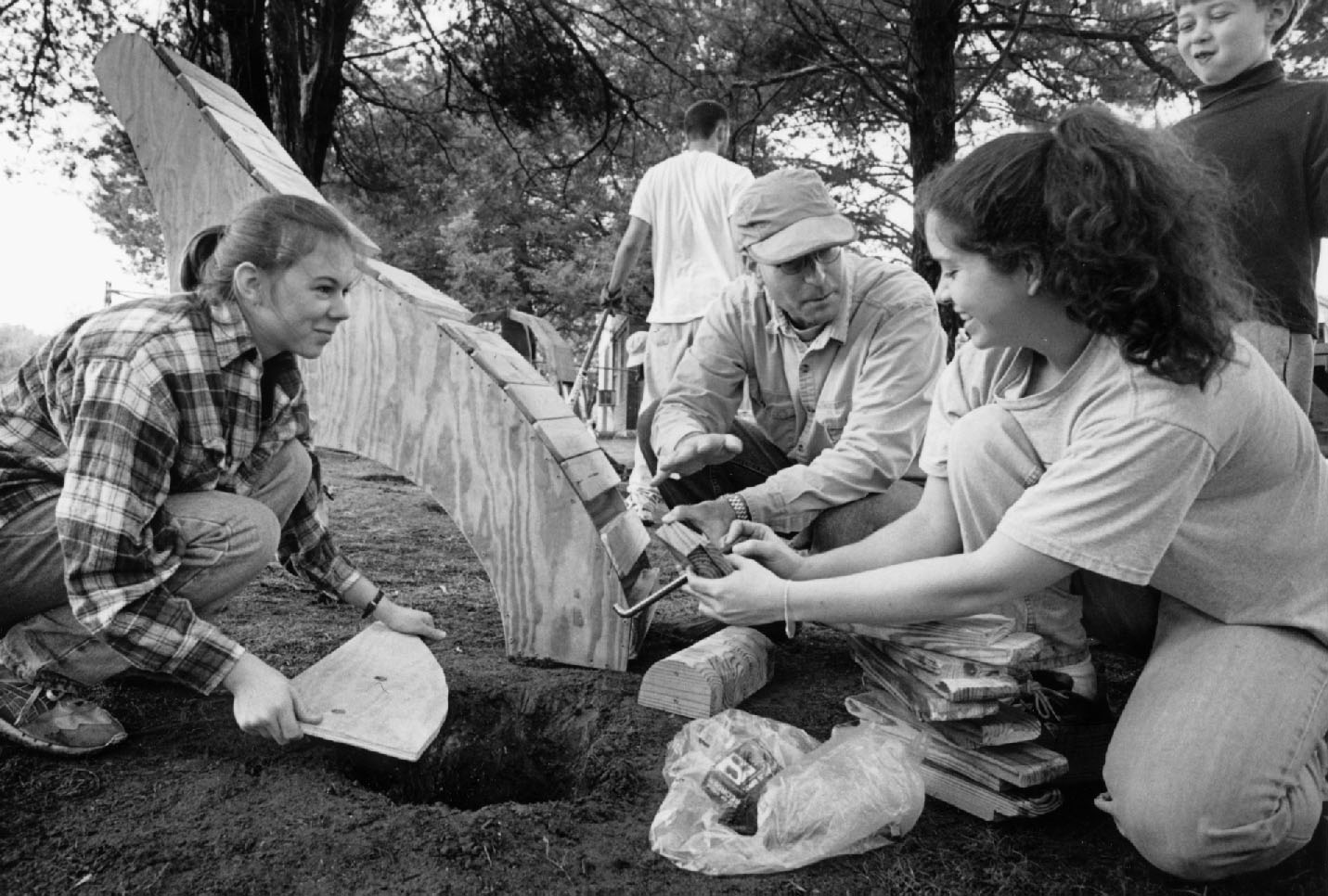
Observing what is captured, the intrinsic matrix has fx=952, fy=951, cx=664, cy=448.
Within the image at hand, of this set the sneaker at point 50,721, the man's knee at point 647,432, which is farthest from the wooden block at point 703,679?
the sneaker at point 50,721

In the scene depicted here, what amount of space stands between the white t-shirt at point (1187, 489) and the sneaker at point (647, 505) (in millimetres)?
2812

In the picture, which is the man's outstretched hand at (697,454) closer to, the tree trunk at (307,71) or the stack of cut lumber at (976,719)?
the stack of cut lumber at (976,719)

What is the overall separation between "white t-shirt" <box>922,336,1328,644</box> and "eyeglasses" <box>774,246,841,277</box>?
2.96 feet

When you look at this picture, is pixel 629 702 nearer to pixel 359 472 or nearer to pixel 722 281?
pixel 722 281

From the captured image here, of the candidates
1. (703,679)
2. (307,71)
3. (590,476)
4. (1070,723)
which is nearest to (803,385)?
(590,476)

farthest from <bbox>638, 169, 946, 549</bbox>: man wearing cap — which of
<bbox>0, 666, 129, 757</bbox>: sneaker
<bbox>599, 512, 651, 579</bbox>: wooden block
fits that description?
<bbox>0, 666, 129, 757</bbox>: sneaker

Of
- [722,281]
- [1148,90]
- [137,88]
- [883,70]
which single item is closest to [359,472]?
[722,281]

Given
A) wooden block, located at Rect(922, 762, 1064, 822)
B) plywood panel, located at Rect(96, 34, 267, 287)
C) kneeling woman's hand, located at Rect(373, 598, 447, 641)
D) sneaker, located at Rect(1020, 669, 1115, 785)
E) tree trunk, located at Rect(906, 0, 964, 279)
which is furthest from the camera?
tree trunk, located at Rect(906, 0, 964, 279)

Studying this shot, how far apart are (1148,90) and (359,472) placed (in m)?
7.10

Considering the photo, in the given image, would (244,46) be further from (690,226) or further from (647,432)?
(647,432)

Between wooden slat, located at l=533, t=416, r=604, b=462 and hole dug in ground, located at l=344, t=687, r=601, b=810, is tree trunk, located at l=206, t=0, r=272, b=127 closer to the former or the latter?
wooden slat, located at l=533, t=416, r=604, b=462

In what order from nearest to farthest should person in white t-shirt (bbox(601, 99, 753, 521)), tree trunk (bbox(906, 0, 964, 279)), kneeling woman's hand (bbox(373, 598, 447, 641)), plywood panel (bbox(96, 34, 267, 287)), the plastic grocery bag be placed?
the plastic grocery bag
kneeling woman's hand (bbox(373, 598, 447, 641))
plywood panel (bbox(96, 34, 267, 287))
person in white t-shirt (bbox(601, 99, 753, 521))
tree trunk (bbox(906, 0, 964, 279))

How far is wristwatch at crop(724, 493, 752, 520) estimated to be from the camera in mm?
2443

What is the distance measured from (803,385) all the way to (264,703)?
169cm
